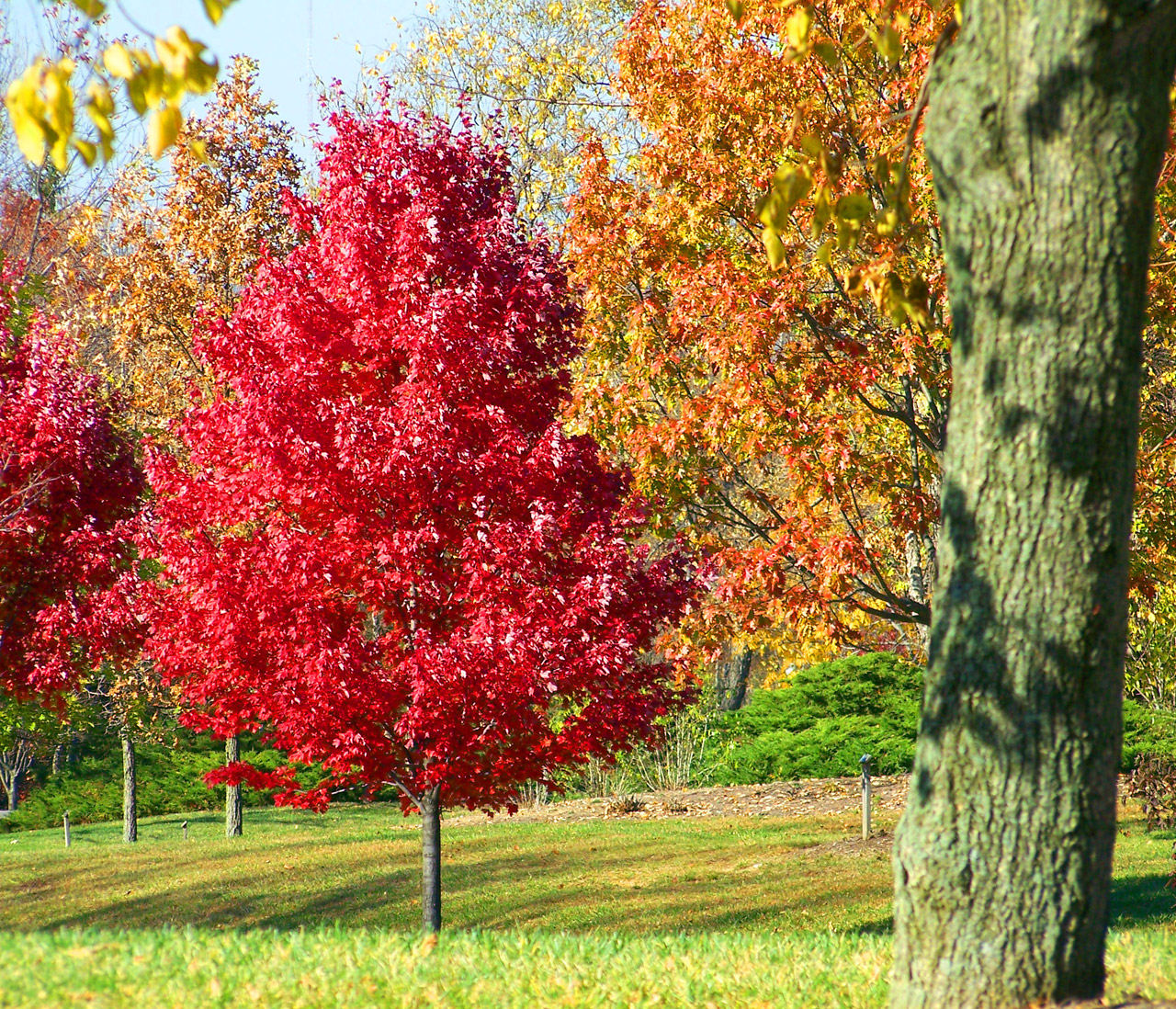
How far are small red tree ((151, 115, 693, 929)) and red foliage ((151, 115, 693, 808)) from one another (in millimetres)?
18

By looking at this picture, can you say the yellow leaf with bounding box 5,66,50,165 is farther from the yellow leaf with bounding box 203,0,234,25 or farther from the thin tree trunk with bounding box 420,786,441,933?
the thin tree trunk with bounding box 420,786,441,933

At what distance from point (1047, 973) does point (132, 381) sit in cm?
1704

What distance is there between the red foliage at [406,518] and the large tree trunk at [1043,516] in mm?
4211

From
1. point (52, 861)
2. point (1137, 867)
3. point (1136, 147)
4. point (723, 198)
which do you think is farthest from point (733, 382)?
point (52, 861)

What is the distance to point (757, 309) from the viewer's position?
30.2 feet

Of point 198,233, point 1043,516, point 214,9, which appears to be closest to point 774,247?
point 1043,516

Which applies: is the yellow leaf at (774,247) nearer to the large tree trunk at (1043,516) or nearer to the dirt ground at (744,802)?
the large tree trunk at (1043,516)

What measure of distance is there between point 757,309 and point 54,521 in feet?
20.8

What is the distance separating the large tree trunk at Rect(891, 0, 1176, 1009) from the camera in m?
3.44

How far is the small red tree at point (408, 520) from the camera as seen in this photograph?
772cm

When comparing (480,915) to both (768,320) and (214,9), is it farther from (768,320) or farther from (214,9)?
(214,9)

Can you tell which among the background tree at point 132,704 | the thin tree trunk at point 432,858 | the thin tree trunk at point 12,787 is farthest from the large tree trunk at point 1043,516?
the thin tree trunk at point 12,787

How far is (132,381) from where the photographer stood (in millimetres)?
17875

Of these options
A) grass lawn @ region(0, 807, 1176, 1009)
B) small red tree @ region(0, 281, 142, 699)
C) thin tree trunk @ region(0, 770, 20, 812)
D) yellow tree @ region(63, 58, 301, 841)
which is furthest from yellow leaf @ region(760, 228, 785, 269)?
thin tree trunk @ region(0, 770, 20, 812)
